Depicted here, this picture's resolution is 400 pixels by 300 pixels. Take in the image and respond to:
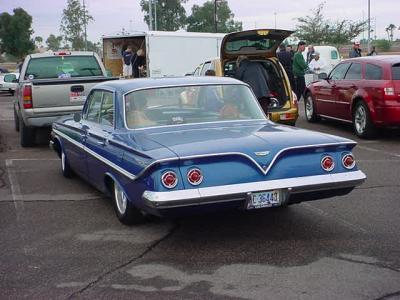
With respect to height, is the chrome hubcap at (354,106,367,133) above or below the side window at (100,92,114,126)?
below

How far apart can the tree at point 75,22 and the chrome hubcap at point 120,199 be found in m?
48.0

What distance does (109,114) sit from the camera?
638 cm

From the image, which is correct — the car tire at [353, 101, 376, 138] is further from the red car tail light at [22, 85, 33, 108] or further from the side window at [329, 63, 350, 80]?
the red car tail light at [22, 85, 33, 108]

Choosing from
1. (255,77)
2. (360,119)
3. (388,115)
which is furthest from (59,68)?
(388,115)

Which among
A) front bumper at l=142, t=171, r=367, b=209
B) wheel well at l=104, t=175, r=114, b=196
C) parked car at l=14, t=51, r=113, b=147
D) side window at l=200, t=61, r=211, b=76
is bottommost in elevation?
wheel well at l=104, t=175, r=114, b=196

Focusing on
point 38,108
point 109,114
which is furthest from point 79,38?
point 109,114

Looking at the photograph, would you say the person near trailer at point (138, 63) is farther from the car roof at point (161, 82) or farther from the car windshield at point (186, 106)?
the car windshield at point (186, 106)

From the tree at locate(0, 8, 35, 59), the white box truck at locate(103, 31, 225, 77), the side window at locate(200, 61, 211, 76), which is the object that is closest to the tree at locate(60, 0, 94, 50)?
the tree at locate(0, 8, 35, 59)

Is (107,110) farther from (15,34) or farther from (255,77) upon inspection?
(15,34)

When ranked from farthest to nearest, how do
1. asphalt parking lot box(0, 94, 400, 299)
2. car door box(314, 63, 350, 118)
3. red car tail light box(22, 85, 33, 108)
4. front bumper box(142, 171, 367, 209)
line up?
car door box(314, 63, 350, 118) < red car tail light box(22, 85, 33, 108) < front bumper box(142, 171, 367, 209) < asphalt parking lot box(0, 94, 400, 299)

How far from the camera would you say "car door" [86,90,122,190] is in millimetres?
5772

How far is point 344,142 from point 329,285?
151cm

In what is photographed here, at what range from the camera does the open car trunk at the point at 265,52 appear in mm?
10953

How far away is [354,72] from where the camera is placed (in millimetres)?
11875
